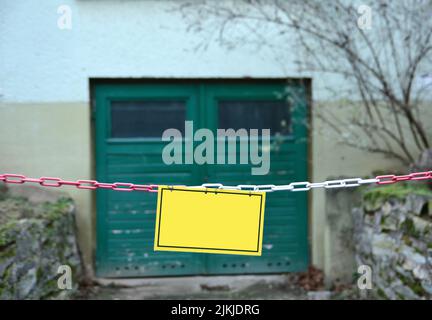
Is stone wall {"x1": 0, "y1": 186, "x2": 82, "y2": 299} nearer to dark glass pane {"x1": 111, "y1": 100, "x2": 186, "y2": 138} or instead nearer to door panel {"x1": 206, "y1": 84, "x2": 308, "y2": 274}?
dark glass pane {"x1": 111, "y1": 100, "x2": 186, "y2": 138}

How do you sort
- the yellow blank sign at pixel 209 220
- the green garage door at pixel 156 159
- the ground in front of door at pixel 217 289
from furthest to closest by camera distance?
the green garage door at pixel 156 159
the ground in front of door at pixel 217 289
the yellow blank sign at pixel 209 220

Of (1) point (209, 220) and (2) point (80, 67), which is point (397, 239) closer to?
(1) point (209, 220)

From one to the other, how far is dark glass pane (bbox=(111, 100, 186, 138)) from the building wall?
32cm

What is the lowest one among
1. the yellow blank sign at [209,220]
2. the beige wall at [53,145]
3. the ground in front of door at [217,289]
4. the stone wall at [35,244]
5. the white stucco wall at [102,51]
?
the ground in front of door at [217,289]

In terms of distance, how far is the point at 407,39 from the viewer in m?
5.98

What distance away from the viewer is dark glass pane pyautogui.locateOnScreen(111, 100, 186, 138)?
261 inches

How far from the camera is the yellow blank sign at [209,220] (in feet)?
8.11

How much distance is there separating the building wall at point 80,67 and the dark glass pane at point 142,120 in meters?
0.32

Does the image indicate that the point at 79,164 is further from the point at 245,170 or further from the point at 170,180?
the point at 245,170

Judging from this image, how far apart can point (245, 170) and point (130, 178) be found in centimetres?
124

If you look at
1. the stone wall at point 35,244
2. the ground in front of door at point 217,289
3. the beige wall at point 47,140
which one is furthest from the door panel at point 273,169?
the stone wall at point 35,244

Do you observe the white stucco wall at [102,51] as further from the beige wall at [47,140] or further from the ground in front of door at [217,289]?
the ground in front of door at [217,289]

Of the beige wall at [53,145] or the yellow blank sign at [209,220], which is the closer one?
the yellow blank sign at [209,220]
